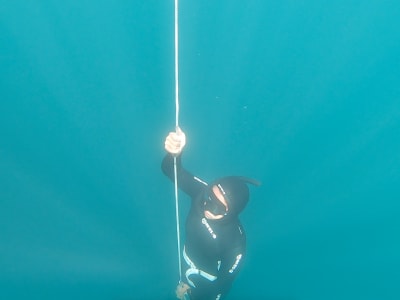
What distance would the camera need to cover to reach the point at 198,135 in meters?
4.29

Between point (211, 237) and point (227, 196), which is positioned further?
point (211, 237)

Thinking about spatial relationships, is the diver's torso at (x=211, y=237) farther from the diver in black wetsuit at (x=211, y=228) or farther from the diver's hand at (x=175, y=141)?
the diver's hand at (x=175, y=141)

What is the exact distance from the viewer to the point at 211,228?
9.26ft

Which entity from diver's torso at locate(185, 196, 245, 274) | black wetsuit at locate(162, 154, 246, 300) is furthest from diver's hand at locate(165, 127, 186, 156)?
diver's torso at locate(185, 196, 245, 274)

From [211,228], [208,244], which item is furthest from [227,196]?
[208,244]

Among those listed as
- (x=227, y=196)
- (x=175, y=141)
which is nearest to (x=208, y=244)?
(x=227, y=196)

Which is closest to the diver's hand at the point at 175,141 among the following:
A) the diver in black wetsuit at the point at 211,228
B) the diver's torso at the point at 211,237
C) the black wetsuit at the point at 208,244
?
the diver in black wetsuit at the point at 211,228

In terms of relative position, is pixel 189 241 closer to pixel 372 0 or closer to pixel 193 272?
pixel 193 272

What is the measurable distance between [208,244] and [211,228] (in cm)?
13

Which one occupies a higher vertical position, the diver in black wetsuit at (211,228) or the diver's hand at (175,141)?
the diver's hand at (175,141)

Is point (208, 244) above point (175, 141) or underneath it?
underneath

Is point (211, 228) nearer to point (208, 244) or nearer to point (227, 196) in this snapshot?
point (208, 244)

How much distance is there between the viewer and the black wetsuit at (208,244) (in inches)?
110

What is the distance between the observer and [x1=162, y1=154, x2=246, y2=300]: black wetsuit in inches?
110
